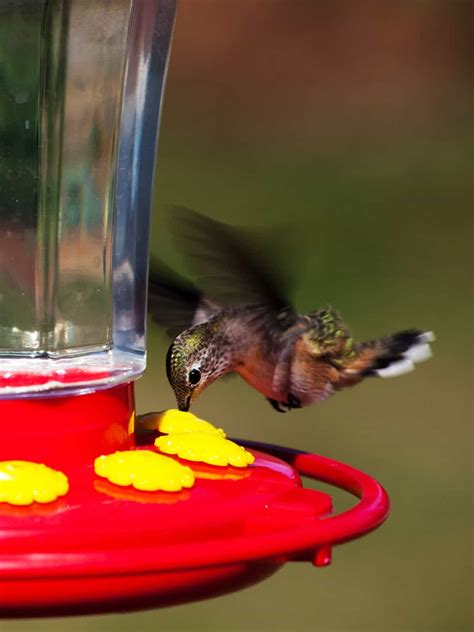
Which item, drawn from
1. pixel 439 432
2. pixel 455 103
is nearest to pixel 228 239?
pixel 439 432

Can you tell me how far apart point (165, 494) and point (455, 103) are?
7.50m

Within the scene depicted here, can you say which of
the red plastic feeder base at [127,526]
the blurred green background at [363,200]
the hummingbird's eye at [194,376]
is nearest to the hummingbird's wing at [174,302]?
the hummingbird's eye at [194,376]

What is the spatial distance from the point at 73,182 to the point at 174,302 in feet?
2.56

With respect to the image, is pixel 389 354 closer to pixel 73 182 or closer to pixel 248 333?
pixel 248 333

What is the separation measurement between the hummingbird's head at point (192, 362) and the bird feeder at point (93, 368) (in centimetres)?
29

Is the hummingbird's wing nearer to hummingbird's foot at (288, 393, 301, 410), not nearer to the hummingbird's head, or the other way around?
the hummingbird's head

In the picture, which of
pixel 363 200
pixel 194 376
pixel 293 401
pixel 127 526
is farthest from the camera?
pixel 363 200

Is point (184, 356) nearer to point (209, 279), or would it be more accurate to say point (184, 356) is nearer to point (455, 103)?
point (209, 279)

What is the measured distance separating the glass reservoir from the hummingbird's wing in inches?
19.1

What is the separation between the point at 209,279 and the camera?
8.67 ft

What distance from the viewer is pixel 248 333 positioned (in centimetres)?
278

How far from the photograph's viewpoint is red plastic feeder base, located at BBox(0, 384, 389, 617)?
1430mm

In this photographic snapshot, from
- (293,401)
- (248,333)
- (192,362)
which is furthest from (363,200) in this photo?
(192,362)

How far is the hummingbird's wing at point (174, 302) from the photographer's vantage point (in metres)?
2.65
